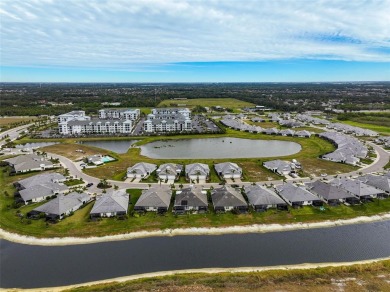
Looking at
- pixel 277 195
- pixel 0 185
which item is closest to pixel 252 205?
pixel 277 195

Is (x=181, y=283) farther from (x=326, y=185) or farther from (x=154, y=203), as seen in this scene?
(x=326, y=185)

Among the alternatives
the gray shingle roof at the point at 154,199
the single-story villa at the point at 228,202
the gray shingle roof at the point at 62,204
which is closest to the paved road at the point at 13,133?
the gray shingle roof at the point at 62,204

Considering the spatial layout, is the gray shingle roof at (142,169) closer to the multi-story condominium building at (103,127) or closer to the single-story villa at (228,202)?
the single-story villa at (228,202)

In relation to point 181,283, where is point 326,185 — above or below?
above

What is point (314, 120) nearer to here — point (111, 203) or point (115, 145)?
point (115, 145)

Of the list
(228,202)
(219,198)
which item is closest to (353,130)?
(228,202)

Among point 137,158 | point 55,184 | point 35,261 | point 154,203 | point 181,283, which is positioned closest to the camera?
point 181,283

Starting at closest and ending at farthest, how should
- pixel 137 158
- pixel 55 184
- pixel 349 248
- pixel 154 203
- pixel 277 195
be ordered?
1. pixel 349 248
2. pixel 154 203
3. pixel 277 195
4. pixel 55 184
5. pixel 137 158
